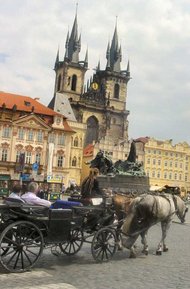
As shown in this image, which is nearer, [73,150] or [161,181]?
[73,150]

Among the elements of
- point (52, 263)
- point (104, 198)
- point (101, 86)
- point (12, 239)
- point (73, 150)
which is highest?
point (101, 86)

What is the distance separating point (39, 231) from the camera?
7258 millimetres

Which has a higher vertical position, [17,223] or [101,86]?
[101,86]

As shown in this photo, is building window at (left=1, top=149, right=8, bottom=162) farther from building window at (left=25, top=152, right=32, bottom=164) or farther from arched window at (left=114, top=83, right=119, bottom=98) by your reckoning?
arched window at (left=114, top=83, right=119, bottom=98)

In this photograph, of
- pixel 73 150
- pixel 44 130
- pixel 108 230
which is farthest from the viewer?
pixel 73 150

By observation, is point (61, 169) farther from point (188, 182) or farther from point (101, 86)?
point (188, 182)

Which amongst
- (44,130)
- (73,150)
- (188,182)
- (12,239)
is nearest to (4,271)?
(12,239)

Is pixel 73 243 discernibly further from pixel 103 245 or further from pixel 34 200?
pixel 34 200

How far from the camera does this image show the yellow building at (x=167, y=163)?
292 feet

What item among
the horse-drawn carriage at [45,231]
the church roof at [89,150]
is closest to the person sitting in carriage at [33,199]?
the horse-drawn carriage at [45,231]

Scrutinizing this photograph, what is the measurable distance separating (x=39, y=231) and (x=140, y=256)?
9.70 feet

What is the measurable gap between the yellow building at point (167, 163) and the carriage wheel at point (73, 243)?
260 feet

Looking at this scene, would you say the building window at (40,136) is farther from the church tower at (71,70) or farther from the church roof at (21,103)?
the church tower at (71,70)

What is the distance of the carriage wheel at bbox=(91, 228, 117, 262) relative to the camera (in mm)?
8242
